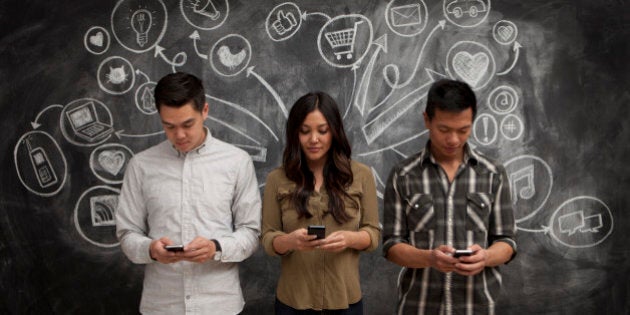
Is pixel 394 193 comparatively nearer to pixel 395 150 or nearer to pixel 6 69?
pixel 395 150

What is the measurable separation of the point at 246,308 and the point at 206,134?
1174 millimetres

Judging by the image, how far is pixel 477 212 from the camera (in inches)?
87.0

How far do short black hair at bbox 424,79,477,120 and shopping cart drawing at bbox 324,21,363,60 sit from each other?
3.39 ft

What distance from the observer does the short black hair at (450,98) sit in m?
2.15

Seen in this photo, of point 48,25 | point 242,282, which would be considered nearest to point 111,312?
point 242,282

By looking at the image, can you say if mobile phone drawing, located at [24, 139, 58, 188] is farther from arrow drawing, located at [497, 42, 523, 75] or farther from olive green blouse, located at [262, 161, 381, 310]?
arrow drawing, located at [497, 42, 523, 75]

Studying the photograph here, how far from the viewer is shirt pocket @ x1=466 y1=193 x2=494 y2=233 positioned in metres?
2.21

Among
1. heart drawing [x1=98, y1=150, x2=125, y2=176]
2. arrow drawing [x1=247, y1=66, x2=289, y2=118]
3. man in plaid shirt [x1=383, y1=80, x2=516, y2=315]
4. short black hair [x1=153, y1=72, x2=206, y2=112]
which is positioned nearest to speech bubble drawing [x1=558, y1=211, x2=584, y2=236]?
man in plaid shirt [x1=383, y1=80, x2=516, y2=315]

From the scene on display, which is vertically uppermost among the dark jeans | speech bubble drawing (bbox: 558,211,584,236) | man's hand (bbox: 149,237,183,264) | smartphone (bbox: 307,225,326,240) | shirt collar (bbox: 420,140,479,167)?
shirt collar (bbox: 420,140,479,167)

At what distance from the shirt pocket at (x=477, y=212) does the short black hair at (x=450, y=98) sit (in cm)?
32

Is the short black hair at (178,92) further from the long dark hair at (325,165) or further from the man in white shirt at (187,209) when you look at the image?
the long dark hair at (325,165)

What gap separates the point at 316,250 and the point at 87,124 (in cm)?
158

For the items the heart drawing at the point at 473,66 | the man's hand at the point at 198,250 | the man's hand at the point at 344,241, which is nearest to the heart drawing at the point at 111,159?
the man's hand at the point at 198,250

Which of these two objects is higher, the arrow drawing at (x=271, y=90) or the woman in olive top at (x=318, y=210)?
the arrow drawing at (x=271, y=90)
